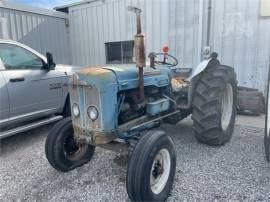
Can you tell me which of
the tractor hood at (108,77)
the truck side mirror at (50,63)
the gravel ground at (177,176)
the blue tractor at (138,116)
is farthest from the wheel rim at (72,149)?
the truck side mirror at (50,63)

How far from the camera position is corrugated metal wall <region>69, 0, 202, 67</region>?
19.0ft

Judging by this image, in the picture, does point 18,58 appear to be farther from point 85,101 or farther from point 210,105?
point 210,105

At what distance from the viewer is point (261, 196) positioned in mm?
2219

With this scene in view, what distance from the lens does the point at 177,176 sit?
261cm

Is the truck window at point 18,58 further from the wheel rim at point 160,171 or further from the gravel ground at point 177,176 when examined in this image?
the wheel rim at point 160,171

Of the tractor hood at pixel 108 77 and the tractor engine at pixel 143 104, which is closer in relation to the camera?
the tractor hood at pixel 108 77

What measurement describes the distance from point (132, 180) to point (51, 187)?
43.2 inches

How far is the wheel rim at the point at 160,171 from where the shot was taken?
2199 millimetres

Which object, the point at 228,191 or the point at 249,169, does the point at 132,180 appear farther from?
the point at 249,169

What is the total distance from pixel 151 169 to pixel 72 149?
1223 millimetres

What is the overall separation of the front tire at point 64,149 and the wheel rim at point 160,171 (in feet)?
3.52

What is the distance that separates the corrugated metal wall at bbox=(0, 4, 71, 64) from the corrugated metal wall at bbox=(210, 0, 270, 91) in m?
4.73

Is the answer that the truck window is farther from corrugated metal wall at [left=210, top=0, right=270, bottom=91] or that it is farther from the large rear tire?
corrugated metal wall at [left=210, top=0, right=270, bottom=91]

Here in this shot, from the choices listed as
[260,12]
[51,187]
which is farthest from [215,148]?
[260,12]
